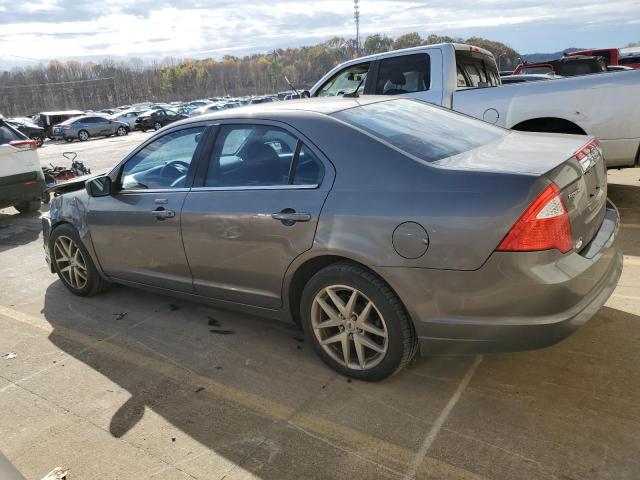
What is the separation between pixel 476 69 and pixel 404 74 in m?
1.15

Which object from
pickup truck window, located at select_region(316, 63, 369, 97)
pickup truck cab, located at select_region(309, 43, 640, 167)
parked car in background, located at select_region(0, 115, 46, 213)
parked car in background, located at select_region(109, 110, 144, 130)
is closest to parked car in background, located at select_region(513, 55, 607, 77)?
pickup truck cab, located at select_region(309, 43, 640, 167)

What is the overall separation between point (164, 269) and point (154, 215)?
0.41 m

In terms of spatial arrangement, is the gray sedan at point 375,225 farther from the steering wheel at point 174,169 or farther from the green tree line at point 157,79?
the green tree line at point 157,79

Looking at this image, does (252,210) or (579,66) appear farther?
(579,66)

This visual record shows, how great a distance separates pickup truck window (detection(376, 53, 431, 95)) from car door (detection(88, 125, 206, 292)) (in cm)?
366

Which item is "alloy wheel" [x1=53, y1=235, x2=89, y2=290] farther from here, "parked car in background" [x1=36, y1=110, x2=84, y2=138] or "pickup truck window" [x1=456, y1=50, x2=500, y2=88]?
"parked car in background" [x1=36, y1=110, x2=84, y2=138]

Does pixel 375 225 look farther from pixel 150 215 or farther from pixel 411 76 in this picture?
pixel 411 76

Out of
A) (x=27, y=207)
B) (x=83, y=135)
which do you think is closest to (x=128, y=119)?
(x=83, y=135)

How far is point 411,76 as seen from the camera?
6688 mm

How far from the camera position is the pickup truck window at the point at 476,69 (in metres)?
6.76

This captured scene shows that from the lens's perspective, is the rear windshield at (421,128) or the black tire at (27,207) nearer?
the rear windshield at (421,128)

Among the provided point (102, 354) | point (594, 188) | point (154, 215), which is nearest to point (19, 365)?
point (102, 354)

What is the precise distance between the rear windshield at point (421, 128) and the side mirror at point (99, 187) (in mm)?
2045

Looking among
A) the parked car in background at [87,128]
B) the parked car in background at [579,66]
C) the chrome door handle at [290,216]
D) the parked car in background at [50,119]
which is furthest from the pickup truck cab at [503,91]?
the parked car in background at [50,119]
